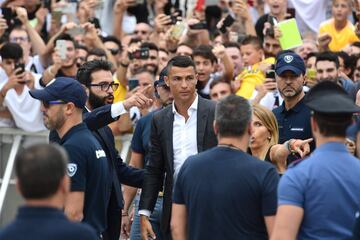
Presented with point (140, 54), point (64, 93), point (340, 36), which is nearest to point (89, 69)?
point (64, 93)

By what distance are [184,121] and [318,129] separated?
3.00m

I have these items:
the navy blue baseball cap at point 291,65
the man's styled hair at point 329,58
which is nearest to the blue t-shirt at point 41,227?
the navy blue baseball cap at point 291,65

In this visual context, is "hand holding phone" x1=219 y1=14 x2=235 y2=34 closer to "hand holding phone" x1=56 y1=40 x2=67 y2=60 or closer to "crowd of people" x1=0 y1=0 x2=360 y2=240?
"crowd of people" x1=0 y1=0 x2=360 y2=240

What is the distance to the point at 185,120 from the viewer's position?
948 cm

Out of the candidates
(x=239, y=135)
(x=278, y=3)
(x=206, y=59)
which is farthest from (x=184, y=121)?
(x=278, y=3)

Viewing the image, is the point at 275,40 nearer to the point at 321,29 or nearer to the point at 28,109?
the point at 321,29

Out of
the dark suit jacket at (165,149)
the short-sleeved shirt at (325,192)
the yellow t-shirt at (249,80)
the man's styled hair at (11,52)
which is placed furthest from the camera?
the man's styled hair at (11,52)

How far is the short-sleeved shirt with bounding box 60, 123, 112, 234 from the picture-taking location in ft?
26.9

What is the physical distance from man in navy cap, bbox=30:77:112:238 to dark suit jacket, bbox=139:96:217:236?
37.7 inches

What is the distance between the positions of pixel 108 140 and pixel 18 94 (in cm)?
511

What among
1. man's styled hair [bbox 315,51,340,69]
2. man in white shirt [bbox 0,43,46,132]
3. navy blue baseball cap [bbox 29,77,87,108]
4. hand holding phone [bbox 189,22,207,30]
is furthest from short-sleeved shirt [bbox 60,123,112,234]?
hand holding phone [bbox 189,22,207,30]

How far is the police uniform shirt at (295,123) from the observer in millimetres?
9828

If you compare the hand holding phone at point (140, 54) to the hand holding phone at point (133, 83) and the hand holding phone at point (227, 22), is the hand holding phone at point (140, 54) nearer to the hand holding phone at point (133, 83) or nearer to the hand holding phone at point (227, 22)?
the hand holding phone at point (133, 83)

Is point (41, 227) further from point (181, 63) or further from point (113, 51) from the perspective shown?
point (113, 51)
